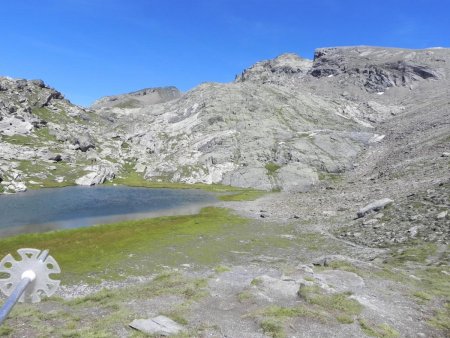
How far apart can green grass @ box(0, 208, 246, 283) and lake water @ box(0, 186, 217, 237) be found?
37.6ft

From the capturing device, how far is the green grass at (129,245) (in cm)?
4800

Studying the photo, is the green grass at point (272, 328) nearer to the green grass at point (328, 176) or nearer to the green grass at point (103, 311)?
the green grass at point (103, 311)

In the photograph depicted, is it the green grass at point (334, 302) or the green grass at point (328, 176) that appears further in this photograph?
the green grass at point (328, 176)

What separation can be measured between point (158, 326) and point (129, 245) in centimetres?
4078

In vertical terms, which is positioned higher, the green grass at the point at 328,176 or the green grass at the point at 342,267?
the green grass at the point at 328,176

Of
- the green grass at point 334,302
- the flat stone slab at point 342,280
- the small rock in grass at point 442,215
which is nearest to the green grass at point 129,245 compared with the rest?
the flat stone slab at point 342,280

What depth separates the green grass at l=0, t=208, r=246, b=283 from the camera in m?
48.0

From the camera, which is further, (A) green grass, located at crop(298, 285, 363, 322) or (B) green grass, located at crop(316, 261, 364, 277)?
(B) green grass, located at crop(316, 261, 364, 277)

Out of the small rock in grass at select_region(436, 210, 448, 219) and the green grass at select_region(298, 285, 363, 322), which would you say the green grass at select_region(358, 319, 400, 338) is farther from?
the small rock in grass at select_region(436, 210, 448, 219)

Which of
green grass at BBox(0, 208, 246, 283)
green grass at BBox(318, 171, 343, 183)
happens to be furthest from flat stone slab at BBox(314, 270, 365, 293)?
green grass at BBox(318, 171, 343, 183)

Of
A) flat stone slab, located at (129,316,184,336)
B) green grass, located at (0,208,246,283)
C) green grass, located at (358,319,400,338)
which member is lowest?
green grass, located at (0,208,246,283)

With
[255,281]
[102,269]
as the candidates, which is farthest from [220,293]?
[102,269]

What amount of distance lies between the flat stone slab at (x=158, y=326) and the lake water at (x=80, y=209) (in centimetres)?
6075

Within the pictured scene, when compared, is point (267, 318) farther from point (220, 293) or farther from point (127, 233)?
point (127, 233)
